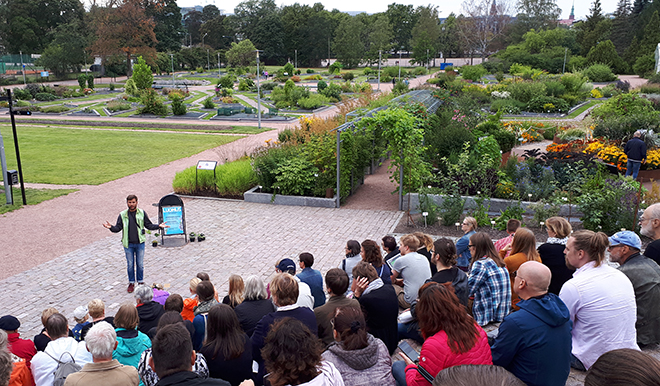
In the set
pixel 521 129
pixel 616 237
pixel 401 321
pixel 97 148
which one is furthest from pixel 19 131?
pixel 616 237

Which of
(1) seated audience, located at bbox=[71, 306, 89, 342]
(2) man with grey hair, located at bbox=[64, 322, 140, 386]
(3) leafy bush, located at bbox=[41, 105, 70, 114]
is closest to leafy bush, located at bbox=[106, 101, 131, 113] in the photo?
(3) leafy bush, located at bbox=[41, 105, 70, 114]

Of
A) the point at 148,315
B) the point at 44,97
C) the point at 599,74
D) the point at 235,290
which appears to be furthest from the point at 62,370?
the point at 599,74

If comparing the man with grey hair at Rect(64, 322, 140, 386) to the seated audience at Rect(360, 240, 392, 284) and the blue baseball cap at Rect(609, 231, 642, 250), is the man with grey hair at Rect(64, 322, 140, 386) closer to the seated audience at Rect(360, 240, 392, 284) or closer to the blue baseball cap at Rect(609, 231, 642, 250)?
the seated audience at Rect(360, 240, 392, 284)

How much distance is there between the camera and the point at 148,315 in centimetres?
530

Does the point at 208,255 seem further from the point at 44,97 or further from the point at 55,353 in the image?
the point at 44,97

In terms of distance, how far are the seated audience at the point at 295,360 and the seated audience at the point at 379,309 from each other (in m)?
1.67

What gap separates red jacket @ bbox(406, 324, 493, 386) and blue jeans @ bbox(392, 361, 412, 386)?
19 cm

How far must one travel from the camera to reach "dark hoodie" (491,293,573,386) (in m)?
3.77

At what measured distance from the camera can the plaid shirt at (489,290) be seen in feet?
17.7

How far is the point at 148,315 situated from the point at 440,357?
325cm

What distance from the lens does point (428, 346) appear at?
3605 millimetres

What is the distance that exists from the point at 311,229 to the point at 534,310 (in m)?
7.95

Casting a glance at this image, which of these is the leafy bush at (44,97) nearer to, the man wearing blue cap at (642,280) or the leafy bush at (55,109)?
the leafy bush at (55,109)

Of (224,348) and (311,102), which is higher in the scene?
(311,102)
